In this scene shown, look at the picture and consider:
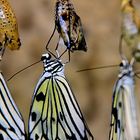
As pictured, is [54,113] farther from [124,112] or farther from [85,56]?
[85,56]

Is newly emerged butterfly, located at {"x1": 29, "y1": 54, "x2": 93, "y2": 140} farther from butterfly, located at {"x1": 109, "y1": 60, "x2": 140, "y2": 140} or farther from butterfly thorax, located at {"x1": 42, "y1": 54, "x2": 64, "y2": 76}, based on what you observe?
butterfly, located at {"x1": 109, "y1": 60, "x2": 140, "y2": 140}

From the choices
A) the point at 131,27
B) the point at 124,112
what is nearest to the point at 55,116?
the point at 124,112

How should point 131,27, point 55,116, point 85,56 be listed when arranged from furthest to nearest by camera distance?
point 85,56 → point 55,116 → point 131,27

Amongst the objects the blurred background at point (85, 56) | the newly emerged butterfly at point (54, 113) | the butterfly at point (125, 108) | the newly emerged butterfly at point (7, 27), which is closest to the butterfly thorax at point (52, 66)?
the newly emerged butterfly at point (54, 113)

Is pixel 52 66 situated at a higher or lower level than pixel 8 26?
lower

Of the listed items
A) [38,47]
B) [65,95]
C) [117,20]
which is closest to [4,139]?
[65,95]

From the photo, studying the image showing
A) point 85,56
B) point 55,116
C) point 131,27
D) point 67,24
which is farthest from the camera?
point 85,56

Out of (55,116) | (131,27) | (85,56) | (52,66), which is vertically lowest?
(85,56)
